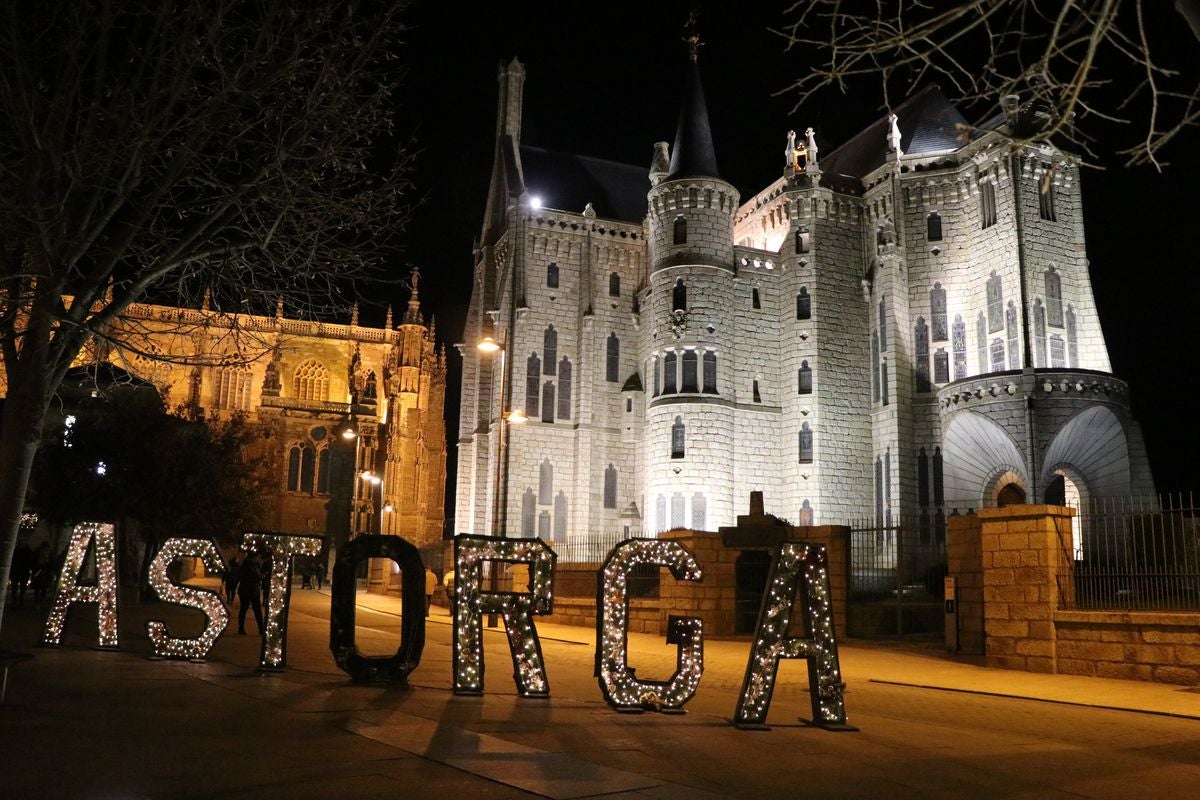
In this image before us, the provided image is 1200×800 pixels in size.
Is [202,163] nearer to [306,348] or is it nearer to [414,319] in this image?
[414,319]

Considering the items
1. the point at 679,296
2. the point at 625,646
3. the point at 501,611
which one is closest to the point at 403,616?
the point at 501,611

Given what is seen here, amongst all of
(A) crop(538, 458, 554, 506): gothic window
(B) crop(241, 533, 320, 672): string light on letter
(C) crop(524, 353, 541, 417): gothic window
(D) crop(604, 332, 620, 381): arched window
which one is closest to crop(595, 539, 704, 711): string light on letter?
(B) crop(241, 533, 320, 672): string light on letter

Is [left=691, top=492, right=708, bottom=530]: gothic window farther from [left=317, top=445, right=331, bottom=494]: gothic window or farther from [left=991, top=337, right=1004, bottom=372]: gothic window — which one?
[left=317, top=445, right=331, bottom=494]: gothic window

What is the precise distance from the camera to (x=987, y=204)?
38094 millimetres

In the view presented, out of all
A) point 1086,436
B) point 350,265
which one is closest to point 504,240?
point 1086,436

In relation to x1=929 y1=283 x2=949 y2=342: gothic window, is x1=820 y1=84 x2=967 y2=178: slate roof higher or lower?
higher

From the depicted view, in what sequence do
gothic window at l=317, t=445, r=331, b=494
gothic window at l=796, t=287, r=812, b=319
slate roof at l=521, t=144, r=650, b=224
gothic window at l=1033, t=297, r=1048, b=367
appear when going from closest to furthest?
1. gothic window at l=1033, t=297, r=1048, b=367
2. gothic window at l=796, t=287, r=812, b=319
3. slate roof at l=521, t=144, r=650, b=224
4. gothic window at l=317, t=445, r=331, b=494

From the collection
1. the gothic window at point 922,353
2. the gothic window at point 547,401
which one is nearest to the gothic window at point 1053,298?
the gothic window at point 922,353

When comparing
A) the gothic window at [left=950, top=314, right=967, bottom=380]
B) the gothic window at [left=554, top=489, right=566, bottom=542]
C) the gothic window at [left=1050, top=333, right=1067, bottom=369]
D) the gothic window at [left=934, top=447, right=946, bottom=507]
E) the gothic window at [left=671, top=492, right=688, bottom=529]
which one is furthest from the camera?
the gothic window at [left=554, top=489, right=566, bottom=542]

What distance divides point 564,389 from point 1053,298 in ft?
72.0

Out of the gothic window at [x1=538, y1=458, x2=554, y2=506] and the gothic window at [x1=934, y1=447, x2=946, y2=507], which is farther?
the gothic window at [x1=538, y1=458, x2=554, y2=506]

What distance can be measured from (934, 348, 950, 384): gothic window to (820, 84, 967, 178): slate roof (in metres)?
8.77

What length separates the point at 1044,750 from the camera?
28.5 ft

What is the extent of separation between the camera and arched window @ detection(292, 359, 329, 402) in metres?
71.8
